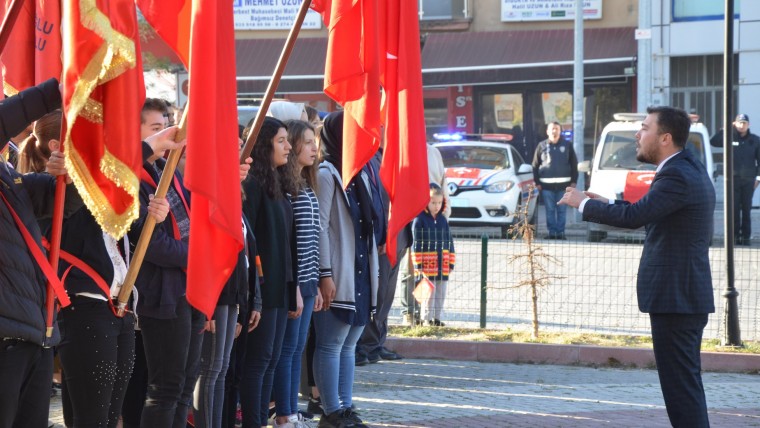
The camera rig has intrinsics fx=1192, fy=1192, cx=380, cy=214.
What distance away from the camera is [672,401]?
6.78 m

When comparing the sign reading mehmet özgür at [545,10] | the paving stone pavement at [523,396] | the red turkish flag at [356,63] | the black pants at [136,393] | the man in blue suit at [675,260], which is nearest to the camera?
the black pants at [136,393]

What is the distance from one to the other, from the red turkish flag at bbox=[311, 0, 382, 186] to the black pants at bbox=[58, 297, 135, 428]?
1.90 m

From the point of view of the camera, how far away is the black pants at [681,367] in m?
6.72

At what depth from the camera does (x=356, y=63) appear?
6.42 metres

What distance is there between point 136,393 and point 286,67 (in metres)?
26.6

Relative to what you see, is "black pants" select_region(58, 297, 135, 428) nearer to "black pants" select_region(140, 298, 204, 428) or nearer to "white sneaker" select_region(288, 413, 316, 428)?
"black pants" select_region(140, 298, 204, 428)

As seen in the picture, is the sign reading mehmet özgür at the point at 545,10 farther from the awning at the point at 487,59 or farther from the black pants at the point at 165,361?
the black pants at the point at 165,361

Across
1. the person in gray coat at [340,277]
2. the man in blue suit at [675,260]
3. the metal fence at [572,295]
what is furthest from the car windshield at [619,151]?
the man in blue suit at [675,260]

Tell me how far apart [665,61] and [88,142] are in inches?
999

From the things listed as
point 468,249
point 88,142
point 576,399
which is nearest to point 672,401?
point 576,399

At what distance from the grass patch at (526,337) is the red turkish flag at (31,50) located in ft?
18.7

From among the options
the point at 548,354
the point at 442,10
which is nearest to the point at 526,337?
the point at 548,354

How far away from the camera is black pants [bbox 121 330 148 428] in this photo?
6.21 meters

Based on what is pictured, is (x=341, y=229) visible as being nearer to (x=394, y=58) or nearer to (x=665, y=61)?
(x=394, y=58)
